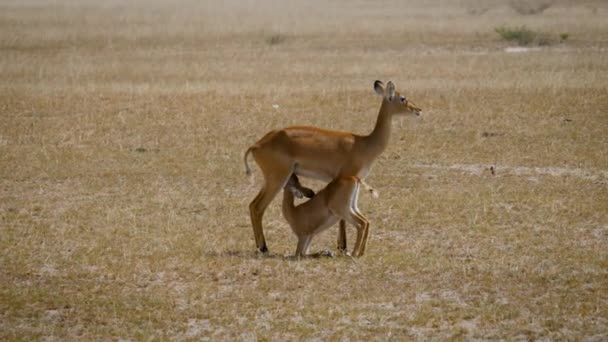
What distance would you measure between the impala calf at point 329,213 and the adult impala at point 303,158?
0.25 m

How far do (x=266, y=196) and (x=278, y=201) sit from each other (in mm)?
2284

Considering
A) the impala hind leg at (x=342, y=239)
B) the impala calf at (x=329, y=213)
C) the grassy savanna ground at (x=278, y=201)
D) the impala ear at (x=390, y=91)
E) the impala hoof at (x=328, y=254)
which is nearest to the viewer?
the grassy savanna ground at (x=278, y=201)

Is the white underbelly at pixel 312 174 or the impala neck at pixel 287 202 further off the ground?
the white underbelly at pixel 312 174

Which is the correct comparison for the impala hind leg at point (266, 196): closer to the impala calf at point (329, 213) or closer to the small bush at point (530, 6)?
the impala calf at point (329, 213)

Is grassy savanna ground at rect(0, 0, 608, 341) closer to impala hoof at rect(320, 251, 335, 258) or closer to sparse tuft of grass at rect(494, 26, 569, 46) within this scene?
impala hoof at rect(320, 251, 335, 258)

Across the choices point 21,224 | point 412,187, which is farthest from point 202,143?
point 21,224

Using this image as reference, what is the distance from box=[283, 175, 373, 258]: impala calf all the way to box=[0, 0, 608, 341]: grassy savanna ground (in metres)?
0.31

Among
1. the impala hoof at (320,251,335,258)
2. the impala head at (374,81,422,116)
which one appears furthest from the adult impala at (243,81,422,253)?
the impala head at (374,81,422,116)

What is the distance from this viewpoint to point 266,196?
8.60 m

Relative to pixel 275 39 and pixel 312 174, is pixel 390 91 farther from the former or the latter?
pixel 275 39

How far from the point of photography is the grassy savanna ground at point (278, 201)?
687 centimetres

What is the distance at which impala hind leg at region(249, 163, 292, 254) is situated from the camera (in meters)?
8.57

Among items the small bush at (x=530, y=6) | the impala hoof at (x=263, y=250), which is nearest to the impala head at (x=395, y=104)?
the impala hoof at (x=263, y=250)

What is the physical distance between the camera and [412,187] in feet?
37.3
